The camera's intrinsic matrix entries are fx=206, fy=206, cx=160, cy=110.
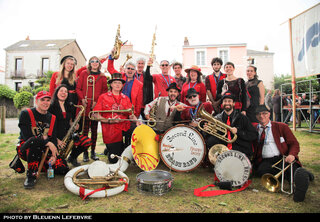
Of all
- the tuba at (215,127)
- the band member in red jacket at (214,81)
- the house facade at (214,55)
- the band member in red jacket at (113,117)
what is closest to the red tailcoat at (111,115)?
the band member in red jacket at (113,117)

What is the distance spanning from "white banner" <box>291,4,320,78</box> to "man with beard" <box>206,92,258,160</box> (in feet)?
20.5

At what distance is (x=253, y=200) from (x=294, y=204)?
0.49 m

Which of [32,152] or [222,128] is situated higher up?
[222,128]

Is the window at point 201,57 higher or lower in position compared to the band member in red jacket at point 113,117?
higher

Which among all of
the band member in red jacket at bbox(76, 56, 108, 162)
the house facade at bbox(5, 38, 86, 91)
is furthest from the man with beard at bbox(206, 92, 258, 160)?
the house facade at bbox(5, 38, 86, 91)

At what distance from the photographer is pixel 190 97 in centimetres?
440

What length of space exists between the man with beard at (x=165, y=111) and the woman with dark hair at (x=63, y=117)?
142 centimetres

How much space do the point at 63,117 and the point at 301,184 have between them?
4.01m

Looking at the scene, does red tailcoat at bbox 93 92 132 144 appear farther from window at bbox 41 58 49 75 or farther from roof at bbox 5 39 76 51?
window at bbox 41 58 49 75

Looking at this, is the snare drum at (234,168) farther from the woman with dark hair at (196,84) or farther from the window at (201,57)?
the window at (201,57)

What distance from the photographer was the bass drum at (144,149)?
3.68 m

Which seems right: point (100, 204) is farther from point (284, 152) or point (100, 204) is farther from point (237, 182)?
point (284, 152)

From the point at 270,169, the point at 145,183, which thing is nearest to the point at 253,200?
the point at 270,169

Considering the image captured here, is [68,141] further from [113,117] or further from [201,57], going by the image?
[201,57]
